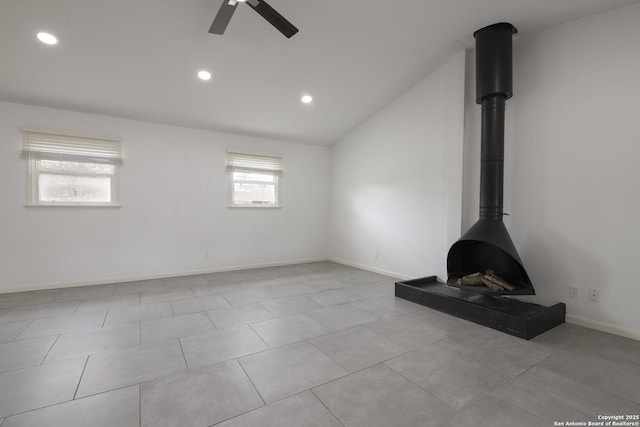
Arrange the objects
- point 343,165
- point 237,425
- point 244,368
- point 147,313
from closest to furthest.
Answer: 1. point 237,425
2. point 244,368
3. point 147,313
4. point 343,165

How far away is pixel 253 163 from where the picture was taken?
5.64 meters

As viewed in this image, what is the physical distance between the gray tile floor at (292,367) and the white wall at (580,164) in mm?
515

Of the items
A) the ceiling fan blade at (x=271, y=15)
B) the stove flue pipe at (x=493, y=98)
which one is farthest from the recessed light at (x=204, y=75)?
the stove flue pipe at (x=493, y=98)

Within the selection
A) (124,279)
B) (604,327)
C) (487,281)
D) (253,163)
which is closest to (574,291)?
(604,327)

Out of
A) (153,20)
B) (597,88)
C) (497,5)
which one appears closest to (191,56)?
(153,20)

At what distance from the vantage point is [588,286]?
2.92 metres

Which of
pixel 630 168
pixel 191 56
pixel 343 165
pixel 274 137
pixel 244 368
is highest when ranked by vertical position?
pixel 191 56

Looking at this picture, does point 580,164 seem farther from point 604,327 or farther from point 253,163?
point 253,163

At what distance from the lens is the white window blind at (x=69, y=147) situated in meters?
3.97

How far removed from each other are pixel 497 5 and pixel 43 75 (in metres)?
4.95

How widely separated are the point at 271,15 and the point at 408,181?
10.0 feet

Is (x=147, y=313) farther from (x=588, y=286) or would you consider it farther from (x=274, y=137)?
(x=588, y=286)

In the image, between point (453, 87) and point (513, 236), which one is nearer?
point (513, 236)

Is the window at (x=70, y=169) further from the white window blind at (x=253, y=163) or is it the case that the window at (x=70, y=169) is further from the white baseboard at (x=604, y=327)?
the white baseboard at (x=604, y=327)
